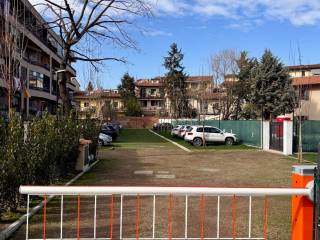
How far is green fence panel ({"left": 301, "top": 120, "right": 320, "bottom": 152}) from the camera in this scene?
31109mm

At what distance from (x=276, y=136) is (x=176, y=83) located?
62246 mm

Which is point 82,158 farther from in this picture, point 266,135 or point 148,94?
point 148,94

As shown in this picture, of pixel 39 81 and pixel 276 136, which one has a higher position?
pixel 39 81

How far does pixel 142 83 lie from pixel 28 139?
122 metres

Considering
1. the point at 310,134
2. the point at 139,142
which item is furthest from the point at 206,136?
the point at 310,134

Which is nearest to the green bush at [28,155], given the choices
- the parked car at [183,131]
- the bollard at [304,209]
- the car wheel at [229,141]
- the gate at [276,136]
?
the bollard at [304,209]

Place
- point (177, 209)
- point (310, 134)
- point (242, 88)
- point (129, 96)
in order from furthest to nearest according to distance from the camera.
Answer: point (129, 96)
point (242, 88)
point (310, 134)
point (177, 209)

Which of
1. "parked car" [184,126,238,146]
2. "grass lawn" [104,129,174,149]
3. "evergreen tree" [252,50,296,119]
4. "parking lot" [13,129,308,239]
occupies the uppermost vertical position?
"evergreen tree" [252,50,296,119]

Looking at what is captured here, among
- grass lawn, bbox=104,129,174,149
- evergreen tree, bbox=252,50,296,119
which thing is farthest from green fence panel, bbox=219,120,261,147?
evergreen tree, bbox=252,50,296,119

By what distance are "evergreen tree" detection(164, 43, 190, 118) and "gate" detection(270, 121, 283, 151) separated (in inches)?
2091

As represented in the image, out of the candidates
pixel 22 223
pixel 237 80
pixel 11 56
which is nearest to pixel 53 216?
pixel 22 223

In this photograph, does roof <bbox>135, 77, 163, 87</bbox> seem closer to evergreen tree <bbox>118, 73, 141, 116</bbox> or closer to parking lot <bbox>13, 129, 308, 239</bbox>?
evergreen tree <bbox>118, 73, 141, 116</bbox>

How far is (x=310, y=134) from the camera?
31188mm

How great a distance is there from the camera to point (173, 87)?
9212 cm
